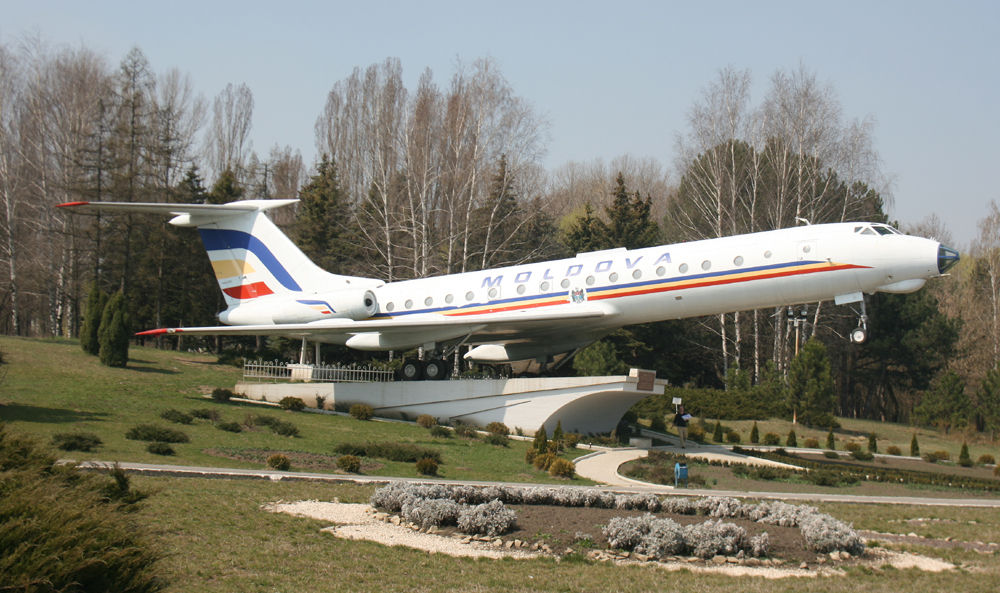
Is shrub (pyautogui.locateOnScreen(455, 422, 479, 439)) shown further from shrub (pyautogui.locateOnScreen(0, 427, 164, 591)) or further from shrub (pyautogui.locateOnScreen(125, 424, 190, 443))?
shrub (pyautogui.locateOnScreen(0, 427, 164, 591))

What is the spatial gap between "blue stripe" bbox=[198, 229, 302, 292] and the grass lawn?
5.03 m

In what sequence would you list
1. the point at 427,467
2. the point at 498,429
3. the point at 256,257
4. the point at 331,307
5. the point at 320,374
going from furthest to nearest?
1. the point at 320,374
2. the point at 256,257
3. the point at 331,307
4. the point at 498,429
5. the point at 427,467

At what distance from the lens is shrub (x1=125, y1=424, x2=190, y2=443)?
19938mm

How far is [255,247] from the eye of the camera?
31984 mm

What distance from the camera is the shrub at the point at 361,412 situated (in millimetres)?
29328

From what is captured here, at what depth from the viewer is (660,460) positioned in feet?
78.3

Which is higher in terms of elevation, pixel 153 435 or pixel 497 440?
pixel 153 435

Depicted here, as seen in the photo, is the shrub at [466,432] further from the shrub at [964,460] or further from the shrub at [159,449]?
the shrub at [964,460]

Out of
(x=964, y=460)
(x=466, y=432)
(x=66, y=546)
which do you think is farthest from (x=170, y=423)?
(x=964, y=460)

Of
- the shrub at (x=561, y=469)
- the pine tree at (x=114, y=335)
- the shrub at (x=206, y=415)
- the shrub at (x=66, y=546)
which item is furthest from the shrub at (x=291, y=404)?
the shrub at (x=66, y=546)

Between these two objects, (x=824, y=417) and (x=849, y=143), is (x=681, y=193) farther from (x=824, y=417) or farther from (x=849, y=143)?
(x=824, y=417)

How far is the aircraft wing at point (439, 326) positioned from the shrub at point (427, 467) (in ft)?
29.8

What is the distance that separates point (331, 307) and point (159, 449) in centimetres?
1243

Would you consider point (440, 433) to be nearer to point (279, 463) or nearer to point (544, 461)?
point (544, 461)
